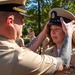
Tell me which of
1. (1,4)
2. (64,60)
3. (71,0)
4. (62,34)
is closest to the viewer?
(1,4)

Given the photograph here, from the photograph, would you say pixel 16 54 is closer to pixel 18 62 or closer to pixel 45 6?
pixel 18 62

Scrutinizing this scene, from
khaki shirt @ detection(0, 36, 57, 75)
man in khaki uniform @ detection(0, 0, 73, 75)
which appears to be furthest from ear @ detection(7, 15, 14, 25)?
khaki shirt @ detection(0, 36, 57, 75)

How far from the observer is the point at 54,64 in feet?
8.69

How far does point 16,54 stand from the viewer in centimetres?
250

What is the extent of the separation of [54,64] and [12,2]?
2.09ft

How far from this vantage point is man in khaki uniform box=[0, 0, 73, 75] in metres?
2.47

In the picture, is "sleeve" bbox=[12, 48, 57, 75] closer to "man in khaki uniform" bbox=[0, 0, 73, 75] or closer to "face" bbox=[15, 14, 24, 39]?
"man in khaki uniform" bbox=[0, 0, 73, 75]

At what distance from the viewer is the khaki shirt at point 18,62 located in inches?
96.8

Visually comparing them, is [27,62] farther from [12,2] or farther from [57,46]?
[57,46]

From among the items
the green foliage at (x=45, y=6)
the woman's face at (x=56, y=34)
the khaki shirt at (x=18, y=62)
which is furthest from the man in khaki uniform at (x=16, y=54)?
the green foliage at (x=45, y=6)

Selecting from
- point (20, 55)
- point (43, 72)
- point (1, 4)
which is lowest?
point (43, 72)

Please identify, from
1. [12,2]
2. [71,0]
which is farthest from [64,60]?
[71,0]

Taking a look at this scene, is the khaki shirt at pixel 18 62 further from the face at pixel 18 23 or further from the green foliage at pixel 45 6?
the green foliage at pixel 45 6

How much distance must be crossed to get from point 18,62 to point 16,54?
7cm
